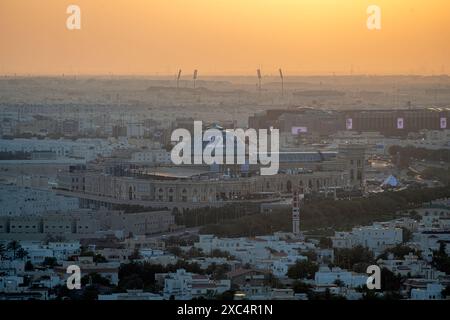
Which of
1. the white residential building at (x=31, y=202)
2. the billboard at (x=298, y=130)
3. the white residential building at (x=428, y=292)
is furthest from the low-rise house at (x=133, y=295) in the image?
the billboard at (x=298, y=130)

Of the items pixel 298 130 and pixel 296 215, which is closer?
pixel 296 215

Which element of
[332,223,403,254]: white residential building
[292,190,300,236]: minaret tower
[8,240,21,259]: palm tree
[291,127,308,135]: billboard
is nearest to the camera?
[8,240,21,259]: palm tree

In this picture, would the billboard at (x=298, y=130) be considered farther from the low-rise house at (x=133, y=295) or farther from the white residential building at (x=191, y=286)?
the low-rise house at (x=133, y=295)

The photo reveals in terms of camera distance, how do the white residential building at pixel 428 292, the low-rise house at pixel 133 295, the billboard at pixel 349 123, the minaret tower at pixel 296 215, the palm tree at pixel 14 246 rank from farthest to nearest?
the billboard at pixel 349 123, the minaret tower at pixel 296 215, the palm tree at pixel 14 246, the white residential building at pixel 428 292, the low-rise house at pixel 133 295

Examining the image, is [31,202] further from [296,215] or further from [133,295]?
[133,295]

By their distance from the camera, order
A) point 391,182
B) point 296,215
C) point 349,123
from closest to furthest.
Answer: point 296,215
point 391,182
point 349,123

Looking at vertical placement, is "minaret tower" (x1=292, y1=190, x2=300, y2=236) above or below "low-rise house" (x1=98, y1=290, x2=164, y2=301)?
below

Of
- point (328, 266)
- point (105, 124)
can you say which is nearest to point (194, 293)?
point (328, 266)

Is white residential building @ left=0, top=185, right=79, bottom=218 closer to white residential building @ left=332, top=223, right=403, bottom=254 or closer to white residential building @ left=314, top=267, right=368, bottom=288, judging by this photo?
white residential building @ left=332, top=223, right=403, bottom=254

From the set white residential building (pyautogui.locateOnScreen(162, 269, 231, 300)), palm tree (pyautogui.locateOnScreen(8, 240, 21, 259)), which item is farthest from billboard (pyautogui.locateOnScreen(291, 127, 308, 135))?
white residential building (pyautogui.locateOnScreen(162, 269, 231, 300))

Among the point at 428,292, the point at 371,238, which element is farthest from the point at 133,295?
the point at 371,238
